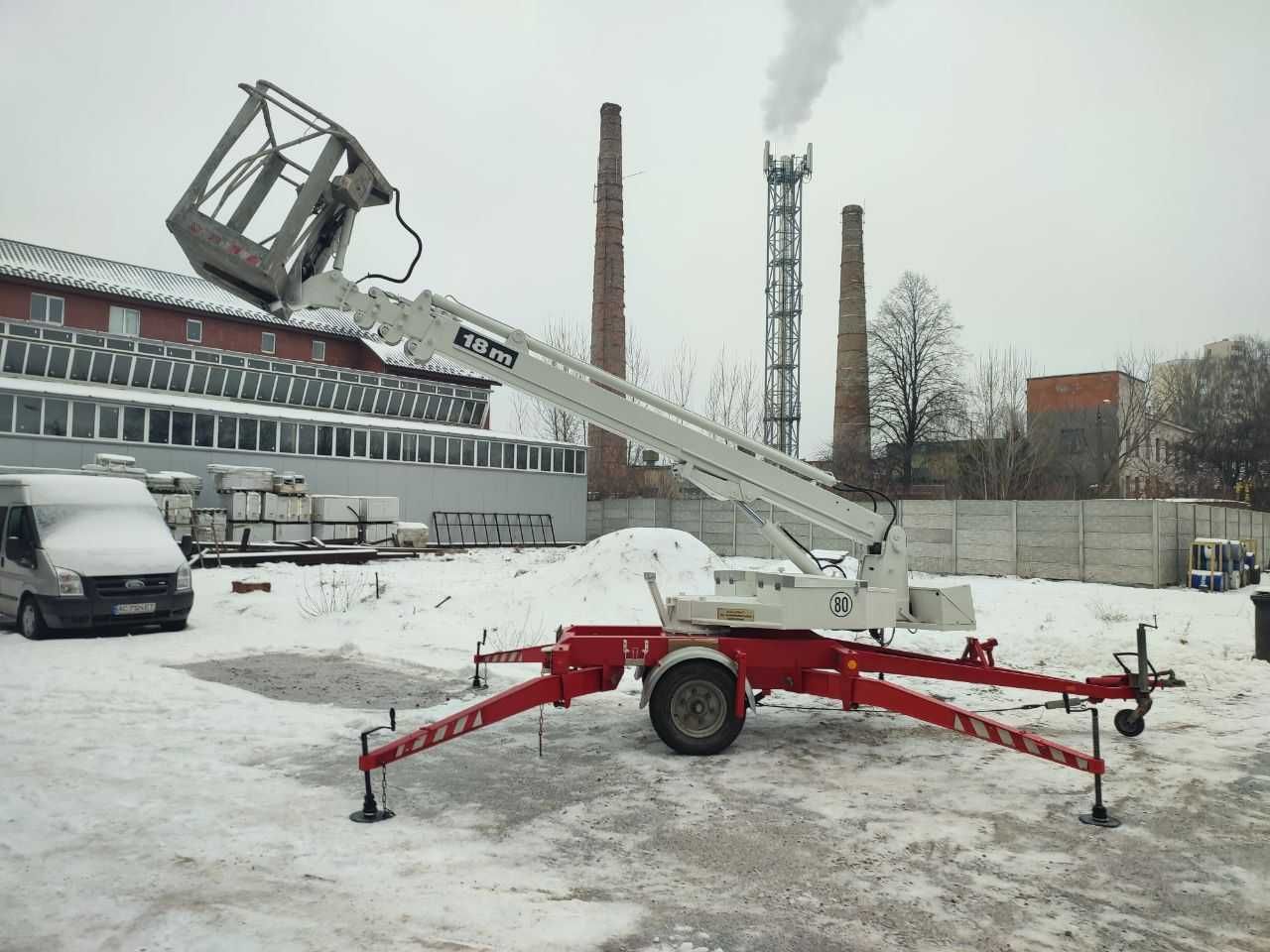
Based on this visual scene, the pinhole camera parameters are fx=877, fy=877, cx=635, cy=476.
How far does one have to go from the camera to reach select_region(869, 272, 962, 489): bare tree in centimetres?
4494

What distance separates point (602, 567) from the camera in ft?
50.4

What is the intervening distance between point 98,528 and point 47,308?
30.8 m

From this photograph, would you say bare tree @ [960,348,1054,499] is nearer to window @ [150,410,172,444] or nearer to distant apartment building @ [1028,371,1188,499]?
distant apartment building @ [1028,371,1188,499]

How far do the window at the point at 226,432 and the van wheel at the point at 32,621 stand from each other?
20.1 meters

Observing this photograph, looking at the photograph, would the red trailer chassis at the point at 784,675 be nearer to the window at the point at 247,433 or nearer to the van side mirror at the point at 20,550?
the van side mirror at the point at 20,550

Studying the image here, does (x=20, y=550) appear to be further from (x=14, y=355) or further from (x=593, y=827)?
(x=14, y=355)

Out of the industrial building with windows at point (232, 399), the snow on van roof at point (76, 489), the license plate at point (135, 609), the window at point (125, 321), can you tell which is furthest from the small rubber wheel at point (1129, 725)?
the window at point (125, 321)

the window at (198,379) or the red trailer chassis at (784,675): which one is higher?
the window at (198,379)

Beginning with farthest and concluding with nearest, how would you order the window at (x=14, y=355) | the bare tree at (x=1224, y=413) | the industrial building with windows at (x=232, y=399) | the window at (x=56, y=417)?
the bare tree at (x=1224, y=413) → the window at (x=14, y=355) → the industrial building with windows at (x=232, y=399) → the window at (x=56, y=417)

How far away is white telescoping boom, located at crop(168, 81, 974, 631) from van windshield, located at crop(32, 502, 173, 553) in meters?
7.38

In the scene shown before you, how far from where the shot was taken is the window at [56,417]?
27.7 meters

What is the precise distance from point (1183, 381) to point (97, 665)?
6241 cm

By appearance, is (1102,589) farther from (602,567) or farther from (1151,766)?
(1151,766)

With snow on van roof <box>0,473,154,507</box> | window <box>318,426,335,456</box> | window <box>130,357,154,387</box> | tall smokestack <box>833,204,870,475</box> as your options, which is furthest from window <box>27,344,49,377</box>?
tall smokestack <box>833,204,870,475</box>
